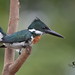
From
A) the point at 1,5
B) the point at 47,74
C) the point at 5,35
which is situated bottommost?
the point at 47,74

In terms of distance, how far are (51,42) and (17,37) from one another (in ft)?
8.50

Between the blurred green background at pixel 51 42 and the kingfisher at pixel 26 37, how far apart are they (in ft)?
5.43

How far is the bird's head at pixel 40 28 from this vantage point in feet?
9.21

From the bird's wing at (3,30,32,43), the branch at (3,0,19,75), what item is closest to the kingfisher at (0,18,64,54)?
the bird's wing at (3,30,32,43)

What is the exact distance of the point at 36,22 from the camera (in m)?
2.82

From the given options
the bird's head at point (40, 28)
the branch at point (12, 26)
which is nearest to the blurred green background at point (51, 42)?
the branch at point (12, 26)

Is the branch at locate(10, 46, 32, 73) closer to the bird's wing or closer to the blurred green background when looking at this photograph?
the bird's wing

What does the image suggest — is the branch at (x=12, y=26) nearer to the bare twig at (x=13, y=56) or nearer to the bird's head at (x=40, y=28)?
the bare twig at (x=13, y=56)

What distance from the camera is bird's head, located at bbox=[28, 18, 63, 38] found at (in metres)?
2.81

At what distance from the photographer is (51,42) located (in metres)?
5.39

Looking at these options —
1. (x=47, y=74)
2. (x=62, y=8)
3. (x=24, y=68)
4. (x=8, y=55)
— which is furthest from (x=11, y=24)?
(x=62, y=8)

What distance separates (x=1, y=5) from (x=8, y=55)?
9.37 feet

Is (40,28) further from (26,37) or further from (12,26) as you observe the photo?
(12,26)

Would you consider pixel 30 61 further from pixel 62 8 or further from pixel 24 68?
pixel 62 8
